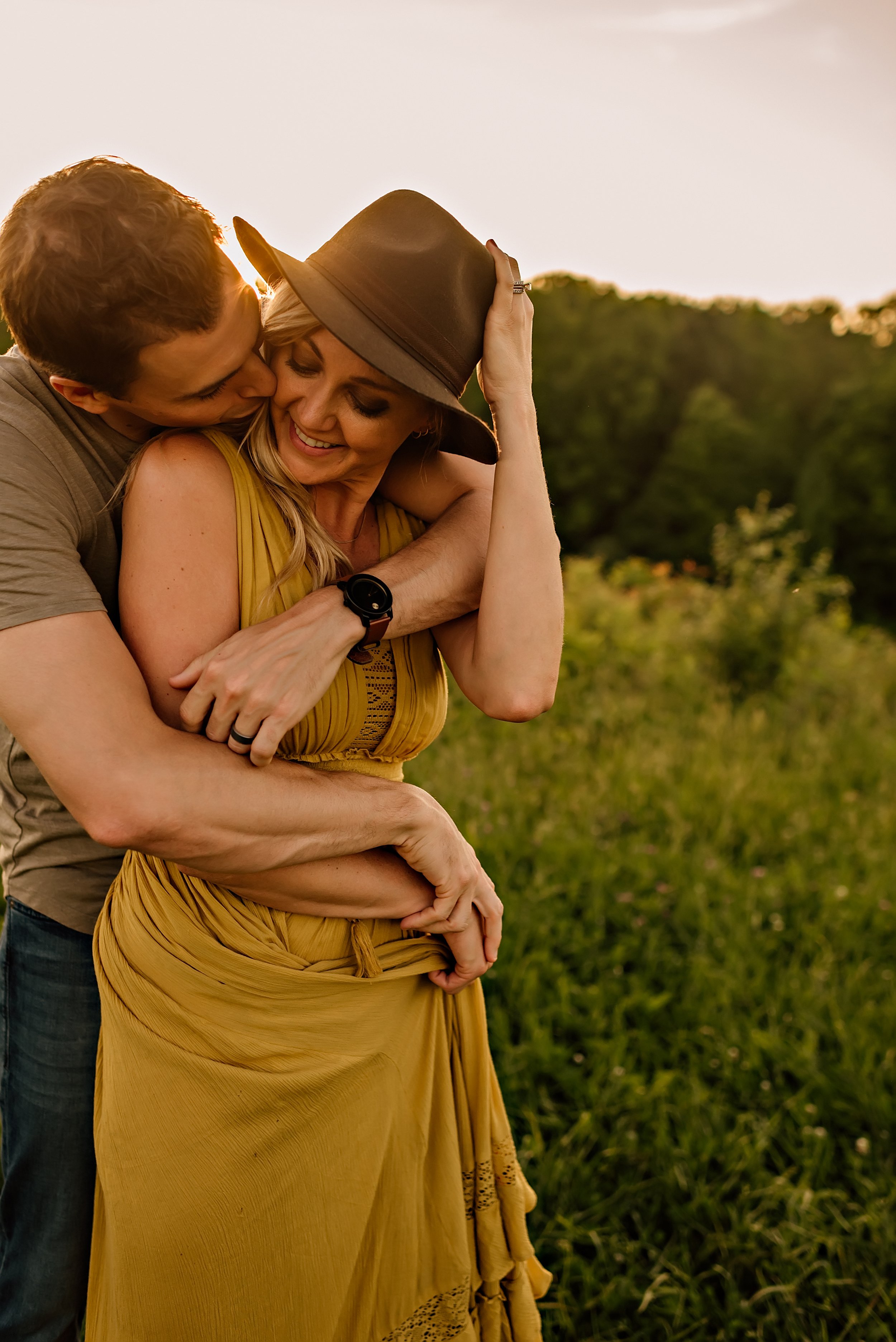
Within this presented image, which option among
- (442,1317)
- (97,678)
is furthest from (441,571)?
(442,1317)

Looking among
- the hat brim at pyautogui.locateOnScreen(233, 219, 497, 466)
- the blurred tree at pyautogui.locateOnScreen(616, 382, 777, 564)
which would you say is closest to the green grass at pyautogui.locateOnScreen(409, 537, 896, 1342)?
the hat brim at pyautogui.locateOnScreen(233, 219, 497, 466)

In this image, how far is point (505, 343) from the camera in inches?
69.6

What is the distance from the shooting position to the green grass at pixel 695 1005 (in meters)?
2.47

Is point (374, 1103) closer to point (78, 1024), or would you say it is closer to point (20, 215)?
point (78, 1024)

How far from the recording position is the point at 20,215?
129 centimetres

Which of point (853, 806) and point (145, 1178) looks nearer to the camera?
point (145, 1178)

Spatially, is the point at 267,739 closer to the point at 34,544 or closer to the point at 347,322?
the point at 34,544

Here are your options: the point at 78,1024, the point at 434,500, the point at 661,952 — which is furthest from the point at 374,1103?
the point at 661,952

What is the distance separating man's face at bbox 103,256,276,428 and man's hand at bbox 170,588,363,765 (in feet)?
1.23

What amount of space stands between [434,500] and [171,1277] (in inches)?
58.3

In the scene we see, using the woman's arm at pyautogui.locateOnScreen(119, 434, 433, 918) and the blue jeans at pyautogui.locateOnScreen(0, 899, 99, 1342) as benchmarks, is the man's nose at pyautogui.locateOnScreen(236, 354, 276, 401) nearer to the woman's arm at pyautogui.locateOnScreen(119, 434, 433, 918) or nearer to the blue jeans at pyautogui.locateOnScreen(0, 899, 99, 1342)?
the woman's arm at pyautogui.locateOnScreen(119, 434, 433, 918)

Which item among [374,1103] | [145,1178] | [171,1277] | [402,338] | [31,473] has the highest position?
[402,338]

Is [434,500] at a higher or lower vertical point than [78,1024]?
higher

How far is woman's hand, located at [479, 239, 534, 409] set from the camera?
5.74ft
